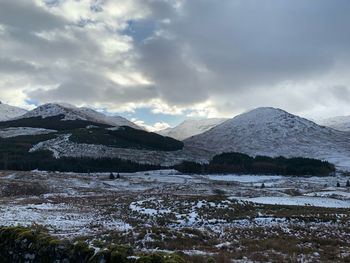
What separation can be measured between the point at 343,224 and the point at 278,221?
4902 millimetres

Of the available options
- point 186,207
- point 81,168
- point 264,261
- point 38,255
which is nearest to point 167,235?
point 264,261

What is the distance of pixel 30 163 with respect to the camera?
195m

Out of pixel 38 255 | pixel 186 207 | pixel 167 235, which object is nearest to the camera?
pixel 38 255

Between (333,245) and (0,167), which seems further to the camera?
(0,167)

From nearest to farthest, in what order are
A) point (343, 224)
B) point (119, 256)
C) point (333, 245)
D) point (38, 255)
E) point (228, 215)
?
point (119, 256) < point (38, 255) < point (333, 245) < point (343, 224) < point (228, 215)

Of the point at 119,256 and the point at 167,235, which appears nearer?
the point at 119,256

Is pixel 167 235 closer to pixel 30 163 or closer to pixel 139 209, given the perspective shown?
pixel 139 209

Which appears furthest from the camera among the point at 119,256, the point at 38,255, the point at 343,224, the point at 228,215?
the point at 228,215

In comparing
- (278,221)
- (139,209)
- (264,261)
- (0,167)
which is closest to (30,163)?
(0,167)

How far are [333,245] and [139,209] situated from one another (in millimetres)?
24389

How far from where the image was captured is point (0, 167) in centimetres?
18450

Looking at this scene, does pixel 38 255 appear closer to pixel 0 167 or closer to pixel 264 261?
pixel 264 261

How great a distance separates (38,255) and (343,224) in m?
26.4

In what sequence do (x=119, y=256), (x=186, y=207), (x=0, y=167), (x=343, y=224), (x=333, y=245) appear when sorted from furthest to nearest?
(x=0, y=167) → (x=186, y=207) → (x=343, y=224) → (x=333, y=245) → (x=119, y=256)
